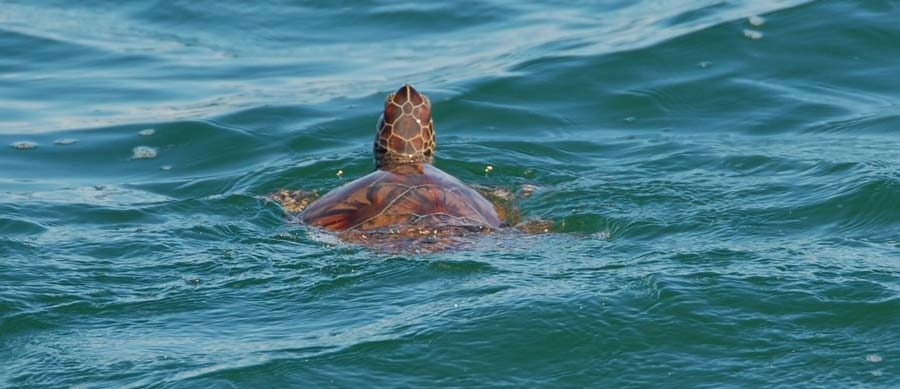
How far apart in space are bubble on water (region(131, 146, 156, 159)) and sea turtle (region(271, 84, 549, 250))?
Answer: 198 cm

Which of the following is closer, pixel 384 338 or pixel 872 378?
pixel 872 378

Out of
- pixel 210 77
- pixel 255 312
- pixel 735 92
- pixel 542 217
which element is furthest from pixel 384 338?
pixel 210 77

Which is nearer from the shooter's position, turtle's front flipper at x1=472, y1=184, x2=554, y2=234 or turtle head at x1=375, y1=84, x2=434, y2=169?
turtle's front flipper at x1=472, y1=184, x2=554, y2=234

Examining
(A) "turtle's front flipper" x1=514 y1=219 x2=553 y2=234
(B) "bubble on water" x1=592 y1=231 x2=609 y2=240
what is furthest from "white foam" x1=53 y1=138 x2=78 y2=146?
(B) "bubble on water" x1=592 y1=231 x2=609 y2=240

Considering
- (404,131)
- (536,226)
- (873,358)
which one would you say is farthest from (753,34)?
(873,358)

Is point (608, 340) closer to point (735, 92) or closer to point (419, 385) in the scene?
point (419, 385)

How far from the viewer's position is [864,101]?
10461 mm

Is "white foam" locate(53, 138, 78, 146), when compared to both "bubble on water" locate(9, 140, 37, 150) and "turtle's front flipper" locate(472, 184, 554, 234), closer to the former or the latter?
"bubble on water" locate(9, 140, 37, 150)

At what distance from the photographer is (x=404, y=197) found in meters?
7.15

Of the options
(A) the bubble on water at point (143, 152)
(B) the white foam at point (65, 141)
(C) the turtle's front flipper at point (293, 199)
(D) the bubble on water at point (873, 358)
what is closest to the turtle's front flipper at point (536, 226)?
(C) the turtle's front flipper at point (293, 199)

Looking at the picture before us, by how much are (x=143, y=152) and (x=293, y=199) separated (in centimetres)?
226

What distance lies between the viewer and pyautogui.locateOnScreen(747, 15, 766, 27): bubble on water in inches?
483

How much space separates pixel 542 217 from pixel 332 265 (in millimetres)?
1637

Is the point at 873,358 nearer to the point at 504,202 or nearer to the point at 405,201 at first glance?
the point at 405,201
